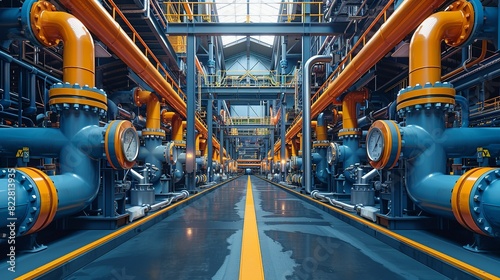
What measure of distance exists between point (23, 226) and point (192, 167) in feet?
26.2

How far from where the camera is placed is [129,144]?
183 inches

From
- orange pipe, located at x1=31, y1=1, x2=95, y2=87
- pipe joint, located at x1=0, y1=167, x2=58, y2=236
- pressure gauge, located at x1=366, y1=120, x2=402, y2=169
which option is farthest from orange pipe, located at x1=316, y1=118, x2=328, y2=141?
pipe joint, located at x1=0, y1=167, x2=58, y2=236

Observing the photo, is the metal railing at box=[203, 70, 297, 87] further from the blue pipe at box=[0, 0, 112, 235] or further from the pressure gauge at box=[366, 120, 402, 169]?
the blue pipe at box=[0, 0, 112, 235]

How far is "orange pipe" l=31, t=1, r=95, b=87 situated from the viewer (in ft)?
13.5

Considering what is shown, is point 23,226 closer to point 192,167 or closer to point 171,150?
point 171,150

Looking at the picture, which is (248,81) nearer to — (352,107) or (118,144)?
(352,107)

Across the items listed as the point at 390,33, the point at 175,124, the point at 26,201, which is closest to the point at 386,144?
the point at 390,33

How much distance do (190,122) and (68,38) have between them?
7078 millimetres

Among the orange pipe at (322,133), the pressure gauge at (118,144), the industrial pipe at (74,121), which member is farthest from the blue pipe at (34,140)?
the orange pipe at (322,133)

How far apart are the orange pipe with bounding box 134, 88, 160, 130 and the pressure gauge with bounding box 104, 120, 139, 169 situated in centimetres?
432

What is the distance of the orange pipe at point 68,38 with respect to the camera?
4129 millimetres

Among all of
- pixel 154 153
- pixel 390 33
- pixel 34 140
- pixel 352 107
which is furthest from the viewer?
pixel 352 107

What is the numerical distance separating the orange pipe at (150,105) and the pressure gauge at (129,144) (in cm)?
416

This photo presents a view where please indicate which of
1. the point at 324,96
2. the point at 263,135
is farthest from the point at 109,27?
the point at 263,135
